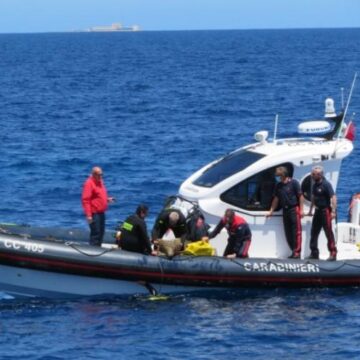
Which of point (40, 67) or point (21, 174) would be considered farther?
point (40, 67)

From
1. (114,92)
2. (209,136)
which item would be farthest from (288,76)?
(209,136)

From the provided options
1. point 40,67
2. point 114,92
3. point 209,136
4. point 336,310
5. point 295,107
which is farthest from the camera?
point 40,67

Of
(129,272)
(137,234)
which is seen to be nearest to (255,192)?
(137,234)

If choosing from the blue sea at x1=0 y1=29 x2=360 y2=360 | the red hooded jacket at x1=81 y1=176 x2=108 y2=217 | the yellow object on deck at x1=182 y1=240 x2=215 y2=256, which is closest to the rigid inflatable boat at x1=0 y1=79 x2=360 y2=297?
the yellow object on deck at x1=182 y1=240 x2=215 y2=256

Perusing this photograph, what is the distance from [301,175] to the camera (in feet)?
61.3

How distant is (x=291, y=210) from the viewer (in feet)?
60.0

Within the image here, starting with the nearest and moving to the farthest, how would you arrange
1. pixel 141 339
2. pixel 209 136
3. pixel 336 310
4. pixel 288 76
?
pixel 141 339 → pixel 336 310 → pixel 209 136 → pixel 288 76

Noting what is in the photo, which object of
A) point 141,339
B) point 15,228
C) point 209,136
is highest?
point 209,136

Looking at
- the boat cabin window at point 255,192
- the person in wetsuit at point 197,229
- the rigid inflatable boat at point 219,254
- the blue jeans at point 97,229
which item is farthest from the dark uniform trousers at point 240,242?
the blue jeans at point 97,229

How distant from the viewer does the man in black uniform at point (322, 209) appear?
59.9 feet

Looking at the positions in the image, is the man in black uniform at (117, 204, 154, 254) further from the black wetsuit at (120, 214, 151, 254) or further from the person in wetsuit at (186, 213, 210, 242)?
the person in wetsuit at (186, 213, 210, 242)

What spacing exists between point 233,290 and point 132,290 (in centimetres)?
150

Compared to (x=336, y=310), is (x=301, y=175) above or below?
above

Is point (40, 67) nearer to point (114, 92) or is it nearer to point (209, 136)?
point (114, 92)
